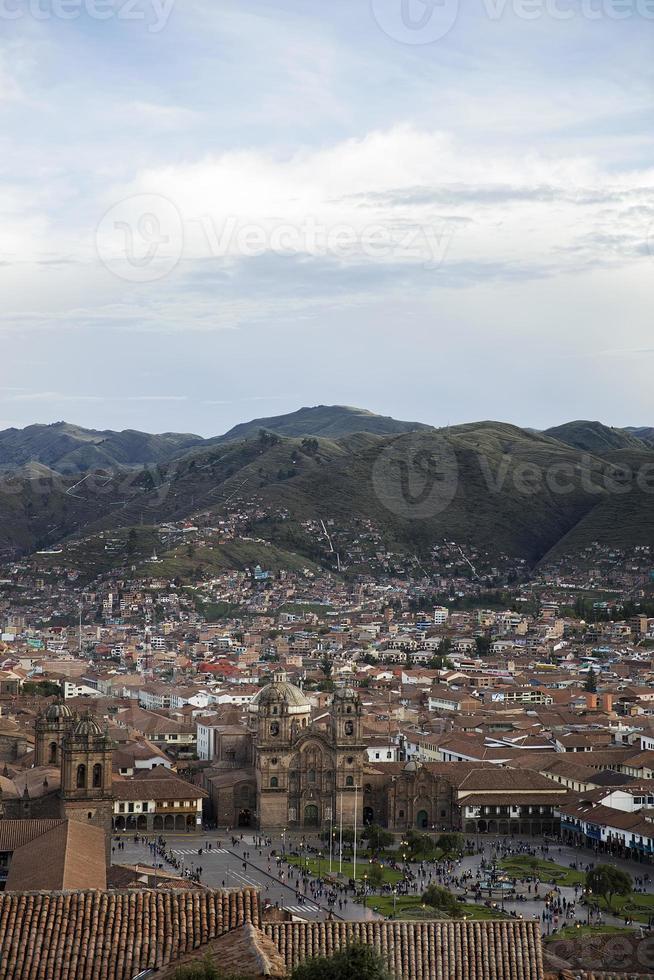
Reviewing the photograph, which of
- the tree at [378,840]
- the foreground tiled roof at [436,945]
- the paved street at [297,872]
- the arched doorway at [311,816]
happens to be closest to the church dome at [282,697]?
the arched doorway at [311,816]

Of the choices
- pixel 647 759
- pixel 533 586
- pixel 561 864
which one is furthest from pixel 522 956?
pixel 533 586

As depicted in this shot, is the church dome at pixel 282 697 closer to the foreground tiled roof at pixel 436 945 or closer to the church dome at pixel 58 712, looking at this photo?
the church dome at pixel 58 712

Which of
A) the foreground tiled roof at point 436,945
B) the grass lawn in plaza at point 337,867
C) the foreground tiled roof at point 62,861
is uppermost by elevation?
the foreground tiled roof at point 436,945

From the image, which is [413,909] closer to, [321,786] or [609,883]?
[609,883]

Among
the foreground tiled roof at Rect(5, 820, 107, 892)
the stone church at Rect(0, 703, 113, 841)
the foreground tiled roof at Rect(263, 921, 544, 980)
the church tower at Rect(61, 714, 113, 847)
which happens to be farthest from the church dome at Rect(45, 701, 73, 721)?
the foreground tiled roof at Rect(263, 921, 544, 980)

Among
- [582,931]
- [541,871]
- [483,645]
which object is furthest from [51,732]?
[483,645]

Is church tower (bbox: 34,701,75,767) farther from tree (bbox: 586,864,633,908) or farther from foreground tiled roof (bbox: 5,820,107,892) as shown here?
tree (bbox: 586,864,633,908)

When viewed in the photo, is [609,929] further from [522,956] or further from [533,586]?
[533,586]
